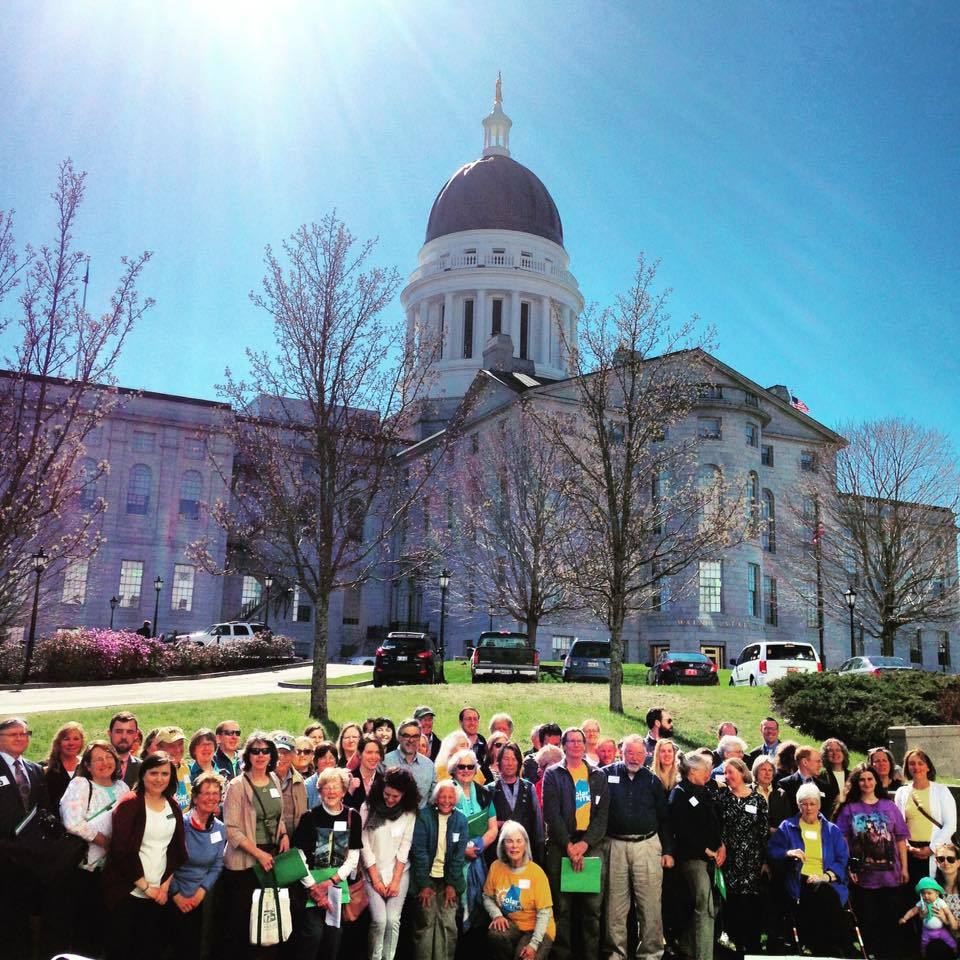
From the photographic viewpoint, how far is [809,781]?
992 cm

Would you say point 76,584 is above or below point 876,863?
above

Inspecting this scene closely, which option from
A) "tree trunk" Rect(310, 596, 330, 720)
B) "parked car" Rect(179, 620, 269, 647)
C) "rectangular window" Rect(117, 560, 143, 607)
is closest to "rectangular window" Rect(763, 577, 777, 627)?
"parked car" Rect(179, 620, 269, 647)

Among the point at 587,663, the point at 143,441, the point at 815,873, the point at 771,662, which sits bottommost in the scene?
the point at 815,873

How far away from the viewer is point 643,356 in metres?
24.8

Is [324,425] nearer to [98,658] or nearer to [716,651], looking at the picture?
[98,658]

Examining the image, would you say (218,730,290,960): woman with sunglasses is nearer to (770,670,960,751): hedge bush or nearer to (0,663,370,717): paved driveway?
(770,670,960,751): hedge bush

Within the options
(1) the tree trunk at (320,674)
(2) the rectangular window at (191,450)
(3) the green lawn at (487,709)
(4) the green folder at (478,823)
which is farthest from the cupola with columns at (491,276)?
(4) the green folder at (478,823)

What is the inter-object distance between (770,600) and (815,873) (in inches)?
1865

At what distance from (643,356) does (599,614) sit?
34.7 feet

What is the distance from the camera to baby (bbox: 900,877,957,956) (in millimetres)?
8789

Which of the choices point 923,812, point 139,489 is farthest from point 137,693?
point 139,489

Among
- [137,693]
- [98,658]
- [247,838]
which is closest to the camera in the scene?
[247,838]

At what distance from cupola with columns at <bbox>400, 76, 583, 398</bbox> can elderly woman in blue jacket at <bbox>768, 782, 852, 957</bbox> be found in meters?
67.1

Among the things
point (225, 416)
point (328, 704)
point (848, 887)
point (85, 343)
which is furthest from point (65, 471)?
point (848, 887)
